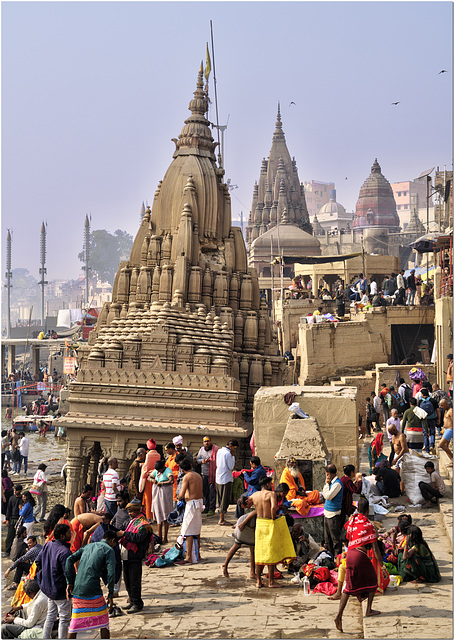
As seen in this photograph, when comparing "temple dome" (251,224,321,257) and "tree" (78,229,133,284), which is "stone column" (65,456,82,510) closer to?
"temple dome" (251,224,321,257)

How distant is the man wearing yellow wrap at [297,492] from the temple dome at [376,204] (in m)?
76.2

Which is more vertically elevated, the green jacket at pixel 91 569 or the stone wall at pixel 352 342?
the stone wall at pixel 352 342

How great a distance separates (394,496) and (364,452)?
620cm

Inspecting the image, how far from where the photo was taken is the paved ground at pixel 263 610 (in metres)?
6.94

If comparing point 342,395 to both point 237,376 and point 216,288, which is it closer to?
point 237,376

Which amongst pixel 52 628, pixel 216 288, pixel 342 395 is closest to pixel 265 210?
pixel 216 288

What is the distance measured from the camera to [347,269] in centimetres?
3606

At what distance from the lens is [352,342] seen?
23.7 metres

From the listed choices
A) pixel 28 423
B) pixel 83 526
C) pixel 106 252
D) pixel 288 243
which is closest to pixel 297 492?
pixel 83 526

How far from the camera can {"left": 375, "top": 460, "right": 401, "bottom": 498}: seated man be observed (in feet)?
34.7

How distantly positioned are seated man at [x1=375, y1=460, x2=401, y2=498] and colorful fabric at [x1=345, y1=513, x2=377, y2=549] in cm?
338

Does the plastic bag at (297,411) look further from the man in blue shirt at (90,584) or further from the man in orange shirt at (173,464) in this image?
the man in blue shirt at (90,584)

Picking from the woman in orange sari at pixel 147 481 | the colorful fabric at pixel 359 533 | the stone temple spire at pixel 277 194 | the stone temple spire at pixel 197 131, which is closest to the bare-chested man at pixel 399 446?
the woman in orange sari at pixel 147 481

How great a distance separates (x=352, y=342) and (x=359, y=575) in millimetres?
16915
